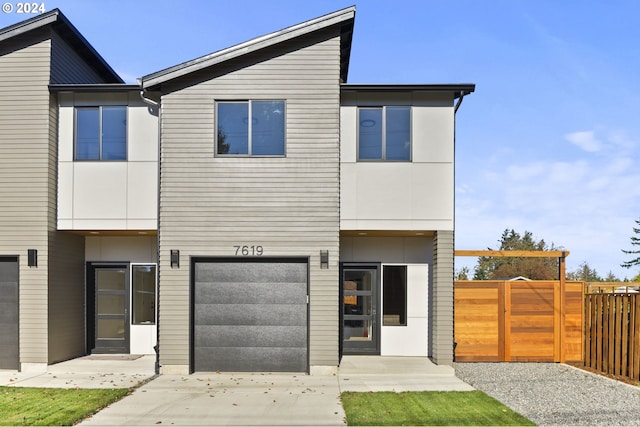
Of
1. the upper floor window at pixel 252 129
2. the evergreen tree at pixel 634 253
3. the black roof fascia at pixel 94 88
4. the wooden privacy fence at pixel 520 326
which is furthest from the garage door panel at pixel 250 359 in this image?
the evergreen tree at pixel 634 253

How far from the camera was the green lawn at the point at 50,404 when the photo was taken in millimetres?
7219

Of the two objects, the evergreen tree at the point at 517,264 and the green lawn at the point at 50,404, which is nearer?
the green lawn at the point at 50,404

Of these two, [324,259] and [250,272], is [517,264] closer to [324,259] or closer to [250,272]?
[324,259]

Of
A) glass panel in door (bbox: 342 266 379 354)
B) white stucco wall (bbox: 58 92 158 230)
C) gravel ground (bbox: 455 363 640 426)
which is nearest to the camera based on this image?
gravel ground (bbox: 455 363 640 426)

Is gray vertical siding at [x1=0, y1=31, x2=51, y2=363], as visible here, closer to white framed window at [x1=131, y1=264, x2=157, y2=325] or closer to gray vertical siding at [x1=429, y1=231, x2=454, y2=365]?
white framed window at [x1=131, y1=264, x2=157, y2=325]

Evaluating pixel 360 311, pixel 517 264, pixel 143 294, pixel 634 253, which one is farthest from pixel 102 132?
pixel 634 253

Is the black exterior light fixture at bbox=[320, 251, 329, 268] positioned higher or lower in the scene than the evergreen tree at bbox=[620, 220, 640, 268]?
higher

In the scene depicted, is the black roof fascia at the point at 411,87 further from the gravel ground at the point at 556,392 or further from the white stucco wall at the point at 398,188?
the gravel ground at the point at 556,392

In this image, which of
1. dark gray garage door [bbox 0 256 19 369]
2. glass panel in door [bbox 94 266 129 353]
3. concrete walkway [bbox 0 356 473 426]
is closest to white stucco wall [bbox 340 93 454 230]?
concrete walkway [bbox 0 356 473 426]

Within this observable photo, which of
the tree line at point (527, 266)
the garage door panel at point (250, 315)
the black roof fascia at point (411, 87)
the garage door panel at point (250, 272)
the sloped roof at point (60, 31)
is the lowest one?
the tree line at point (527, 266)

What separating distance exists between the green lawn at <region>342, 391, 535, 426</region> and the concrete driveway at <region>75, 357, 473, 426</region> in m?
0.34

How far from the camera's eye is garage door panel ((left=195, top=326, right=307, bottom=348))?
1062cm

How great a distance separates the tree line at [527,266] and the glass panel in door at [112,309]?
A: 18.7 meters

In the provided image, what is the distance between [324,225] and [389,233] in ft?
5.79
